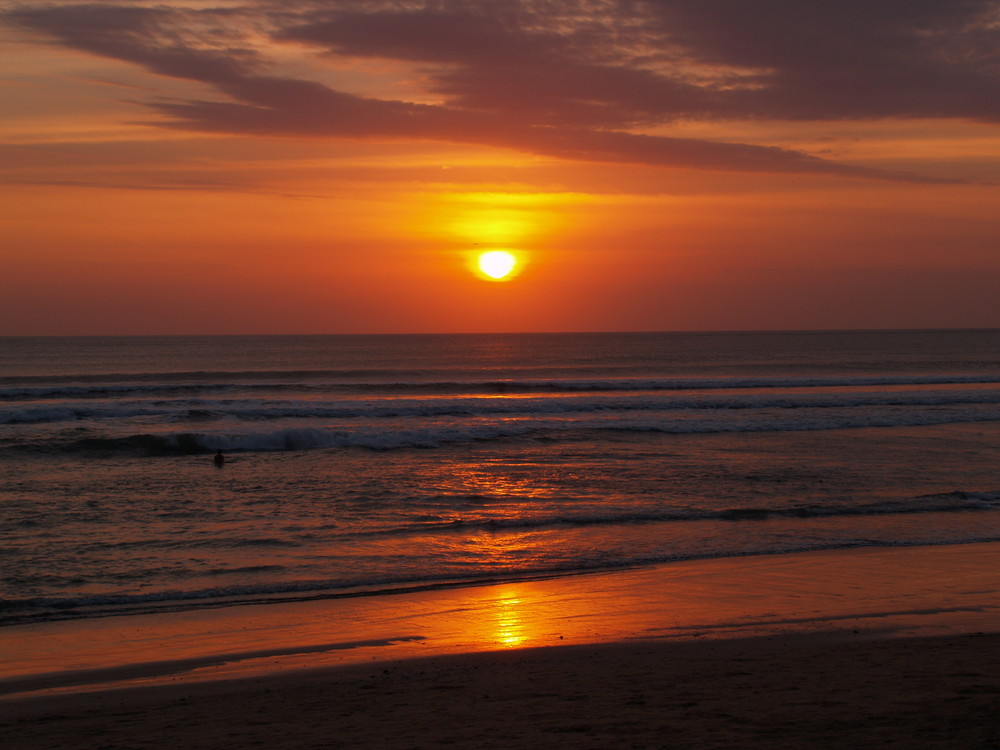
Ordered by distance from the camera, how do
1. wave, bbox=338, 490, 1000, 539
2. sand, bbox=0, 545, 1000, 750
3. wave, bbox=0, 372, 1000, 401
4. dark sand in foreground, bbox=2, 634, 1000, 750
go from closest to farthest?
A: dark sand in foreground, bbox=2, 634, 1000, 750 → sand, bbox=0, 545, 1000, 750 → wave, bbox=338, 490, 1000, 539 → wave, bbox=0, 372, 1000, 401

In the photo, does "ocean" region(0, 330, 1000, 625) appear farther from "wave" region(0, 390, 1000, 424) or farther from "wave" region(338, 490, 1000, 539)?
"wave" region(0, 390, 1000, 424)

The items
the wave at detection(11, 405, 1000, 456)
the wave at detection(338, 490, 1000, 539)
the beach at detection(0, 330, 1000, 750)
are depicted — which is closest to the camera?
the beach at detection(0, 330, 1000, 750)

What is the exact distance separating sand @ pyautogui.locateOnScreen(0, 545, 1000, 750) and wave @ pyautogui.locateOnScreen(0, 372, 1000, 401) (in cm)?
3487

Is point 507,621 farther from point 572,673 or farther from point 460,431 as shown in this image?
point 460,431

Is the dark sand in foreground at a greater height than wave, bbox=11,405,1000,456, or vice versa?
wave, bbox=11,405,1000,456

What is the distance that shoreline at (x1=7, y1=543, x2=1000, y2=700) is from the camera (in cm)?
723

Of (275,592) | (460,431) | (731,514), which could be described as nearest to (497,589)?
(275,592)

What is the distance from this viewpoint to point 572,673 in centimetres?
657

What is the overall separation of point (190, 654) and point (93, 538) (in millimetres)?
5677

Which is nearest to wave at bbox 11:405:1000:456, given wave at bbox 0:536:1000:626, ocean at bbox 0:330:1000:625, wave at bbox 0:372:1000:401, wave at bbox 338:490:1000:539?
ocean at bbox 0:330:1000:625

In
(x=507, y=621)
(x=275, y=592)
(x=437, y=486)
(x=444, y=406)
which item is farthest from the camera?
(x=444, y=406)

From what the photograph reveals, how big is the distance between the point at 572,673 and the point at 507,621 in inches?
78.0

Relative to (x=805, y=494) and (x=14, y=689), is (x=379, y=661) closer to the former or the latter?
(x=14, y=689)

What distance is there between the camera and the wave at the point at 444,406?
1261 inches
